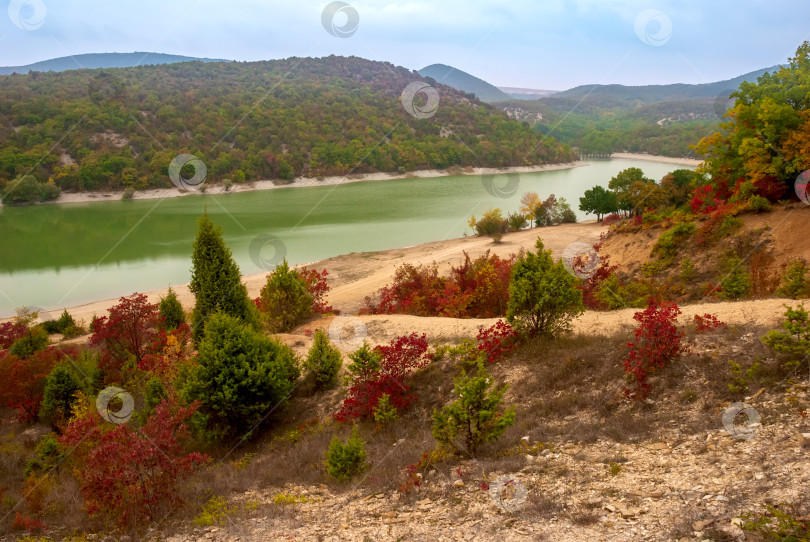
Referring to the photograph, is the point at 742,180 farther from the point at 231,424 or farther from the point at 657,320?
the point at 231,424

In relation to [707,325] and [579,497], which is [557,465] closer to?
[579,497]

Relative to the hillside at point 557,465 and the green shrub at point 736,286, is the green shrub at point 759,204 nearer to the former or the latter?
the green shrub at point 736,286

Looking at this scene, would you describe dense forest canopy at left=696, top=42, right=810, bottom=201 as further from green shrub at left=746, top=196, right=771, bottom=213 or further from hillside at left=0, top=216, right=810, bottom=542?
hillside at left=0, top=216, right=810, bottom=542

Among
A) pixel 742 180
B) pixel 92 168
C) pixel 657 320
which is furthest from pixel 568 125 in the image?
pixel 657 320
